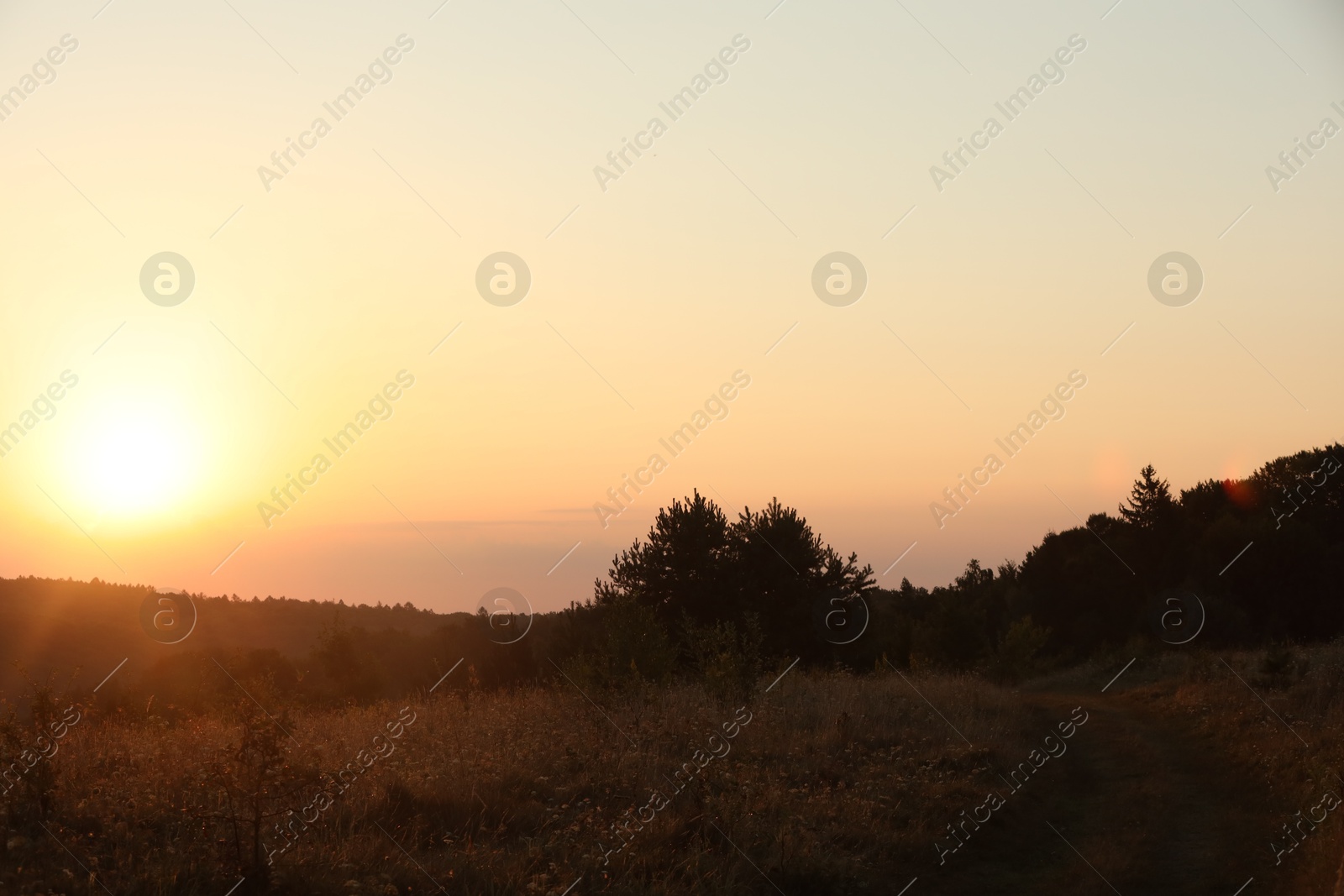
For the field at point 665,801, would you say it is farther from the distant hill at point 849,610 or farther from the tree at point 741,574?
the tree at point 741,574

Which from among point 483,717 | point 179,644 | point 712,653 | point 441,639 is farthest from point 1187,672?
point 179,644

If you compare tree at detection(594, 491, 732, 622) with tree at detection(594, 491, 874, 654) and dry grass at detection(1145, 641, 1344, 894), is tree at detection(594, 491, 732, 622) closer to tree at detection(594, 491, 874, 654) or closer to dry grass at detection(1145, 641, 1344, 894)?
tree at detection(594, 491, 874, 654)

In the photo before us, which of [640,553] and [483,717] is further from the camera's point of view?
[640,553]

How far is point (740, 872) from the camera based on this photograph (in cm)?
859

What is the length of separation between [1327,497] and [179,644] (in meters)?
61.7

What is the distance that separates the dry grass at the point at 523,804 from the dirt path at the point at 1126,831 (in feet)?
2.45

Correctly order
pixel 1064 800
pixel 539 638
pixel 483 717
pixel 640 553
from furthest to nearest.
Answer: pixel 539 638, pixel 640 553, pixel 483 717, pixel 1064 800

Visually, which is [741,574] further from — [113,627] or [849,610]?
[113,627]

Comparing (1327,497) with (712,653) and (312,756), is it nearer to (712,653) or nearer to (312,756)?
(712,653)

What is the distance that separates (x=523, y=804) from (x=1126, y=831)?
716cm

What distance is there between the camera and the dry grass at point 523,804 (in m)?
7.67

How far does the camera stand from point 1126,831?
428 inches

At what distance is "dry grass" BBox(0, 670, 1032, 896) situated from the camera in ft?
25.2

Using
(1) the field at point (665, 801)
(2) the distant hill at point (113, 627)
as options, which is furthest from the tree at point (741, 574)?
(1) the field at point (665, 801)
